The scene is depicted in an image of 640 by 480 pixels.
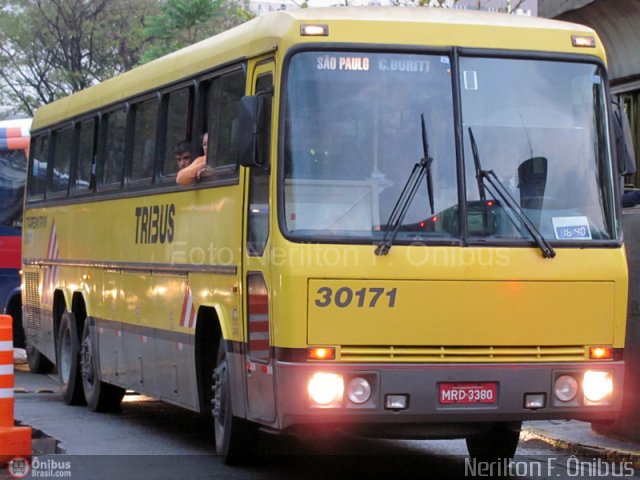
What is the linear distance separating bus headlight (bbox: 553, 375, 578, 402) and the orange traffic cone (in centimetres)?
413

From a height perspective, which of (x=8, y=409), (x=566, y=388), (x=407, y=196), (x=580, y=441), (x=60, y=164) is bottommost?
(x=580, y=441)

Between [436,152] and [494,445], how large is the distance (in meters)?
2.74

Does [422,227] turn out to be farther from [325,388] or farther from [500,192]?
[325,388]

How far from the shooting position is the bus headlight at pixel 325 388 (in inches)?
351

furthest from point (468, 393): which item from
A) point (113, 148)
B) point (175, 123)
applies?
point (113, 148)

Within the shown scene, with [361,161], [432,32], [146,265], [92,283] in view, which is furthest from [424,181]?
[92,283]

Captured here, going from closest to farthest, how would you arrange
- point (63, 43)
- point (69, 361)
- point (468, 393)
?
1. point (468, 393)
2. point (69, 361)
3. point (63, 43)

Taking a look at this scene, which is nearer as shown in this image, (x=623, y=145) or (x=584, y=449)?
(x=623, y=145)

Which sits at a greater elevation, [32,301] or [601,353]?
[32,301]

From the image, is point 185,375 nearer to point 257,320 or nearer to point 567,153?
point 257,320

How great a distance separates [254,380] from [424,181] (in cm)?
183

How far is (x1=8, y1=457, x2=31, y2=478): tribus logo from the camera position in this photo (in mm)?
10221

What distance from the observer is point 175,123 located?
1217 cm

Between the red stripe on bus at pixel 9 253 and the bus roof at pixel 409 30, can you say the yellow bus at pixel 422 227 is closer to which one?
the bus roof at pixel 409 30
